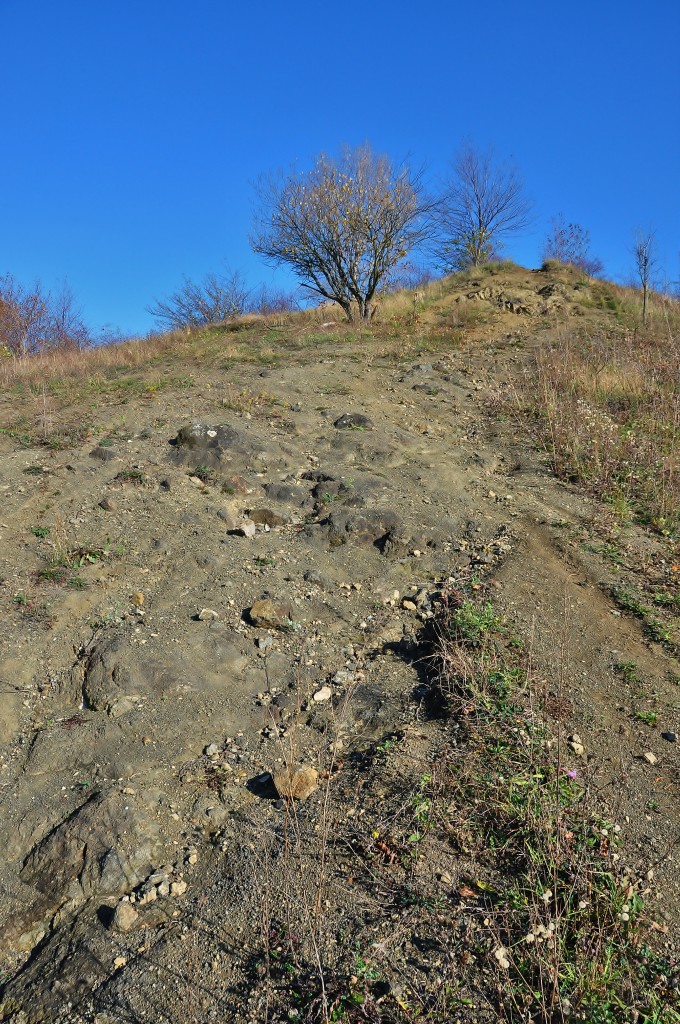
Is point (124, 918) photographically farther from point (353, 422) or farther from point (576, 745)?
point (353, 422)

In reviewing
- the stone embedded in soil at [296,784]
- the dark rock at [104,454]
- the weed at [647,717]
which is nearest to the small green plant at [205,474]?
the dark rock at [104,454]

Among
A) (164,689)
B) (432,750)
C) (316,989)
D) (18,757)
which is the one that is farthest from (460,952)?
(18,757)

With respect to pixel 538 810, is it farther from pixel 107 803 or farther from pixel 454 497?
pixel 454 497

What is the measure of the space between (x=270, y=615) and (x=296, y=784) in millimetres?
1355

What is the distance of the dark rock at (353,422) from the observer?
737 cm

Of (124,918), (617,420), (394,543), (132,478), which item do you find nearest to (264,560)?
(394,543)

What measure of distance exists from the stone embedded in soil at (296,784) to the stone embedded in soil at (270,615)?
4.02 feet

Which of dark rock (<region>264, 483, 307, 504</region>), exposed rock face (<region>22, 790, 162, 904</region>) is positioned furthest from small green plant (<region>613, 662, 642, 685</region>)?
dark rock (<region>264, 483, 307, 504</region>)

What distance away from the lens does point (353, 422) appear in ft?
24.6

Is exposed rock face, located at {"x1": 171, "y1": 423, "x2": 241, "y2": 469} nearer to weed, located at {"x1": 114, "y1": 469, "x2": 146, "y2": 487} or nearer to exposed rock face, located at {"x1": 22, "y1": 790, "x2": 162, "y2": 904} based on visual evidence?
weed, located at {"x1": 114, "y1": 469, "x2": 146, "y2": 487}

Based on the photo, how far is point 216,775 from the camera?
3.12 m

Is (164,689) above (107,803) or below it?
above

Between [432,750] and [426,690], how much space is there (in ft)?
1.70

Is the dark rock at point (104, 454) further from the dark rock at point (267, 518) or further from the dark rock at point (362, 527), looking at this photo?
the dark rock at point (362, 527)
